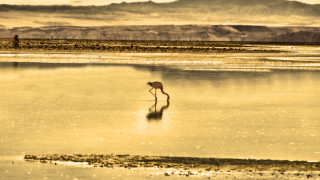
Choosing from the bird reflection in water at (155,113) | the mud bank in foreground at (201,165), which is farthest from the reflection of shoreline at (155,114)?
the mud bank in foreground at (201,165)

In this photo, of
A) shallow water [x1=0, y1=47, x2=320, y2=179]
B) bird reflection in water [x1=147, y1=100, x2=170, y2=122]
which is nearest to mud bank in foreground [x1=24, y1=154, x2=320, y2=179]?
shallow water [x1=0, y1=47, x2=320, y2=179]

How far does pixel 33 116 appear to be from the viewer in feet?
59.1

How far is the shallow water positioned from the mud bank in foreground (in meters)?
0.59

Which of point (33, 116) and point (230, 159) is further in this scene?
point (33, 116)

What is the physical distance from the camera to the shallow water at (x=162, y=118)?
13336 millimetres

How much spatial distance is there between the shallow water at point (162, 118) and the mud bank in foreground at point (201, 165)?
585 millimetres

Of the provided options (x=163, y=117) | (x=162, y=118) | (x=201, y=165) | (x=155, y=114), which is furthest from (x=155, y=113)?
(x=201, y=165)

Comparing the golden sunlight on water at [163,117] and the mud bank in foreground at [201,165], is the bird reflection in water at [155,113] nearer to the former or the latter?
the golden sunlight on water at [163,117]

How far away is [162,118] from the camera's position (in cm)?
1831

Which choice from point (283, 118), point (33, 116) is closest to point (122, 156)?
point (33, 116)

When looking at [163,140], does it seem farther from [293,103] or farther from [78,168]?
[293,103]

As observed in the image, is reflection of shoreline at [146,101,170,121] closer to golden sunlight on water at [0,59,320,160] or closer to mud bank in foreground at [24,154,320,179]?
golden sunlight on water at [0,59,320,160]

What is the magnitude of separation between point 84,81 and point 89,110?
10818mm

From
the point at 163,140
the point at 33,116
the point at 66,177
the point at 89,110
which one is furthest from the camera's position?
the point at 89,110
